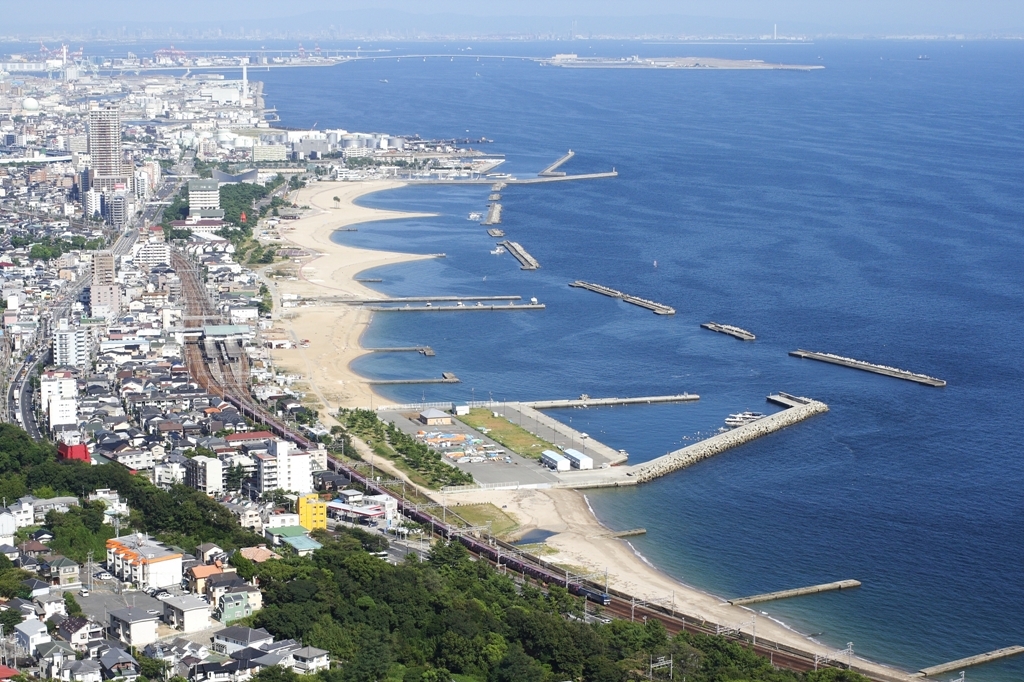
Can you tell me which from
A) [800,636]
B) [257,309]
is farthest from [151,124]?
[800,636]

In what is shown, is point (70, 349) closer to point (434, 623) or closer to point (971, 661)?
point (434, 623)

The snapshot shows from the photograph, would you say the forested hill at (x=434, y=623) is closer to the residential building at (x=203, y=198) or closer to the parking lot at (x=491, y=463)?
the parking lot at (x=491, y=463)

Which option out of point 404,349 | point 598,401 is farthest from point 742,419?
point 404,349

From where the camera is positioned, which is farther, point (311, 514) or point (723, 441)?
point (723, 441)

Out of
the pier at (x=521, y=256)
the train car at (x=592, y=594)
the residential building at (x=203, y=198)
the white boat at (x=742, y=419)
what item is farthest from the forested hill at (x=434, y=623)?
the residential building at (x=203, y=198)

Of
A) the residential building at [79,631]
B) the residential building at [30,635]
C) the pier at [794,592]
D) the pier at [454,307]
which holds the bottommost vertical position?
the pier at [454,307]
